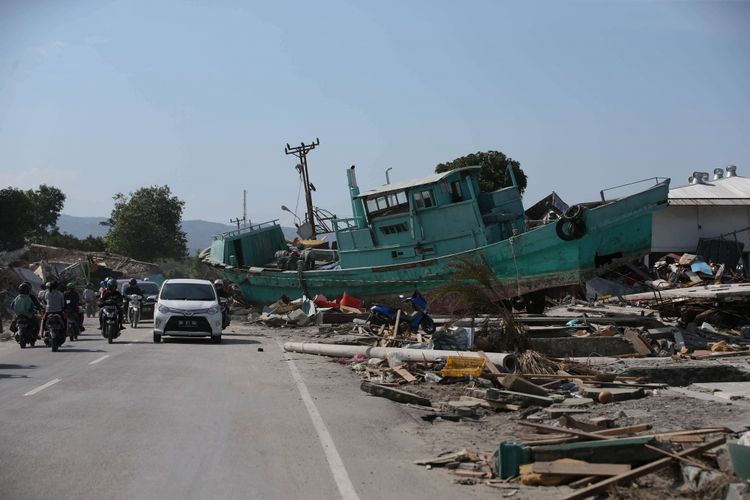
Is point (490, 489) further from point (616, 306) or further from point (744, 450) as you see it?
point (616, 306)

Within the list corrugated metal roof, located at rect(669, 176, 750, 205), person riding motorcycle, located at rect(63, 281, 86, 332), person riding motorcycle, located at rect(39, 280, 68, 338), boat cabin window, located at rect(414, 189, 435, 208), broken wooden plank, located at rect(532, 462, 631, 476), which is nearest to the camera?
broken wooden plank, located at rect(532, 462, 631, 476)

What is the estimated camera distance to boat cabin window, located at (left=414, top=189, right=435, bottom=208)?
27.7 m

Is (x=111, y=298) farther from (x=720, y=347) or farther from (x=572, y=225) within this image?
(x=720, y=347)

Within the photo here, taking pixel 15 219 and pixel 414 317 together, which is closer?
pixel 414 317

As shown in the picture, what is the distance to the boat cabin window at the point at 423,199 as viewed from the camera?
27.7 meters

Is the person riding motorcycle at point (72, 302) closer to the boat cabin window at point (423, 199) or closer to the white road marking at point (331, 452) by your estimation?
the boat cabin window at point (423, 199)

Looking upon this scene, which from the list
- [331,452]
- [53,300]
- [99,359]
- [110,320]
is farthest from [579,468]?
[110,320]

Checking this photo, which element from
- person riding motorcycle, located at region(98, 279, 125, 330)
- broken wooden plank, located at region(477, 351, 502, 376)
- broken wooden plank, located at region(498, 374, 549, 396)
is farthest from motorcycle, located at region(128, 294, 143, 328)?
broken wooden plank, located at region(498, 374, 549, 396)

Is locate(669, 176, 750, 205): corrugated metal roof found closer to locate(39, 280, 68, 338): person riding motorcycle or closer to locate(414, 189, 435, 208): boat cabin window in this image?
locate(414, 189, 435, 208): boat cabin window

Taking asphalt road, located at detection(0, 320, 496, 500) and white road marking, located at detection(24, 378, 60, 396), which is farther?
white road marking, located at detection(24, 378, 60, 396)

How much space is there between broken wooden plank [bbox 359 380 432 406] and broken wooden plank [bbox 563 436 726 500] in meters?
4.75

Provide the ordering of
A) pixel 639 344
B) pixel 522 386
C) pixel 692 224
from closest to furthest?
pixel 522 386 → pixel 639 344 → pixel 692 224

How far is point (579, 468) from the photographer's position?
6.79m

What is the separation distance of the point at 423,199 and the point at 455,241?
184 centimetres
